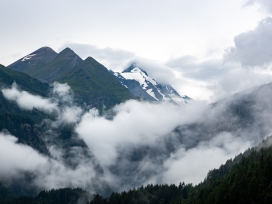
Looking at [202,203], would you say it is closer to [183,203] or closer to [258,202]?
[258,202]

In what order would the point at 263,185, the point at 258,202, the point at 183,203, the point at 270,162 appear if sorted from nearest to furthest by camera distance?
the point at 258,202 → the point at 263,185 → the point at 270,162 → the point at 183,203

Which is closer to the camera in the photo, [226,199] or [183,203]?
[226,199]

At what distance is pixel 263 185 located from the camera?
405 ft

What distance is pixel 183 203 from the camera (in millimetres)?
188125

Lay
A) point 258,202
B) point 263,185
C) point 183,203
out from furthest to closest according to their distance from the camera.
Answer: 1. point 183,203
2. point 263,185
3. point 258,202

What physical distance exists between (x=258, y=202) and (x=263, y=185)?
14.0m

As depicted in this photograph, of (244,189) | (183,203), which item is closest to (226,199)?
(244,189)

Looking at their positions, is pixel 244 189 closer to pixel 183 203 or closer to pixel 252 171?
pixel 252 171

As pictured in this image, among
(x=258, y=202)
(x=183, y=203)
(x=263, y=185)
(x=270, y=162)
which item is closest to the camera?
(x=258, y=202)

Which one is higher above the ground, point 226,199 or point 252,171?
point 252,171

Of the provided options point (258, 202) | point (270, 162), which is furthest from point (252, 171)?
point (258, 202)

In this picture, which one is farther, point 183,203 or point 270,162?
point 183,203

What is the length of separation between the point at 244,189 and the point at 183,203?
6816cm

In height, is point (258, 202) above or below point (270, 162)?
below
